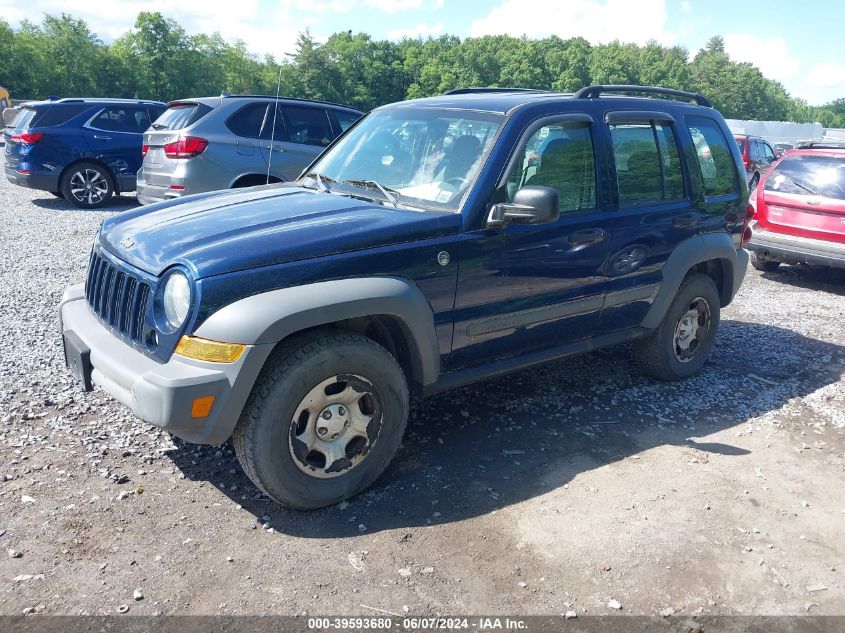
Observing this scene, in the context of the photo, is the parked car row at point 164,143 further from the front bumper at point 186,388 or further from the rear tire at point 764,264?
the rear tire at point 764,264

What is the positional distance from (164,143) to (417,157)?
18.5ft

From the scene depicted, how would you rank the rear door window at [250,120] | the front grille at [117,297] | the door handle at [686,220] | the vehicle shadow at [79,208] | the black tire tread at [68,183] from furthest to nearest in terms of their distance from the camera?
1. the vehicle shadow at [79,208]
2. the black tire tread at [68,183]
3. the rear door window at [250,120]
4. the door handle at [686,220]
5. the front grille at [117,297]

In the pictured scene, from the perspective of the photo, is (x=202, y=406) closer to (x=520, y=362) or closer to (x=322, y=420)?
(x=322, y=420)

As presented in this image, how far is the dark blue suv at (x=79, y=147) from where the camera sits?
1130 cm

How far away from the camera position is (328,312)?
10.2 feet

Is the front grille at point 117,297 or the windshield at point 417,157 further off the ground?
the windshield at point 417,157

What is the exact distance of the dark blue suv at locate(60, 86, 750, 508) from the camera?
3.04 meters

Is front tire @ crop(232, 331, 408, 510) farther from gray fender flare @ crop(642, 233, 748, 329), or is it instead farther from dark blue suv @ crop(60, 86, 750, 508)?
gray fender flare @ crop(642, 233, 748, 329)

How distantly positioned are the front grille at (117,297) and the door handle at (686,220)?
11.2ft

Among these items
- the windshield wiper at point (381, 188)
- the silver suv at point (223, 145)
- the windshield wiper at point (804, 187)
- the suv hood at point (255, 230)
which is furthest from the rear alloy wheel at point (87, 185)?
the windshield wiper at point (804, 187)

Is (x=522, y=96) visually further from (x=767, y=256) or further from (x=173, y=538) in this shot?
(x=767, y=256)

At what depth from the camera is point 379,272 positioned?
11.0 feet

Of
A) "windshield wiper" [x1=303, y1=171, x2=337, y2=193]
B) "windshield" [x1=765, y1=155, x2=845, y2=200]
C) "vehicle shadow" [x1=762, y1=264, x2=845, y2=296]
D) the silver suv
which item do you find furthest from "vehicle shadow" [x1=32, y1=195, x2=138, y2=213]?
"vehicle shadow" [x1=762, y1=264, x2=845, y2=296]

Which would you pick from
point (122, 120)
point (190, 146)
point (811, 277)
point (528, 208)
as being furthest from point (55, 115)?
point (811, 277)
